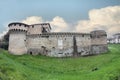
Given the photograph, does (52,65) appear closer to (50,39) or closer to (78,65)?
(78,65)

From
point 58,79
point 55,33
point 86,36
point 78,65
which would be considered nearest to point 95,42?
point 86,36

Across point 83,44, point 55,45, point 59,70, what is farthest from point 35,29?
point 59,70

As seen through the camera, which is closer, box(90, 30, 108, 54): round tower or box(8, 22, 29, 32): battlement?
box(8, 22, 29, 32): battlement

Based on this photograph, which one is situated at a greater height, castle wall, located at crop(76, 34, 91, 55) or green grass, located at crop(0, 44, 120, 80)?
castle wall, located at crop(76, 34, 91, 55)

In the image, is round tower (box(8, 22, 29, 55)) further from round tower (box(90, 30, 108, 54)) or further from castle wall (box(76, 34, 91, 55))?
round tower (box(90, 30, 108, 54))

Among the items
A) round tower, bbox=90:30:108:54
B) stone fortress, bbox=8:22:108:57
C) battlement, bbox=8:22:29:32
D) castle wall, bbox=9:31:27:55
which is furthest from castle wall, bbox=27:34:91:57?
battlement, bbox=8:22:29:32

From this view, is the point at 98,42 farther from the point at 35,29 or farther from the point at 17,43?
the point at 17,43

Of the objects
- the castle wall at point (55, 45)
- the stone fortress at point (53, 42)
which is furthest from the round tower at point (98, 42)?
the castle wall at point (55, 45)

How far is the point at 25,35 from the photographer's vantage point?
70.8m

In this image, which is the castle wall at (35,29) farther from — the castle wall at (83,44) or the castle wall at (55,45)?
the castle wall at (83,44)

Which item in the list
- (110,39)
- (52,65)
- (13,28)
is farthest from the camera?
(110,39)

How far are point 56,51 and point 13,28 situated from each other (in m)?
13.1

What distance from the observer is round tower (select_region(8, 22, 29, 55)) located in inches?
2672

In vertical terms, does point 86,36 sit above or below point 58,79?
above
